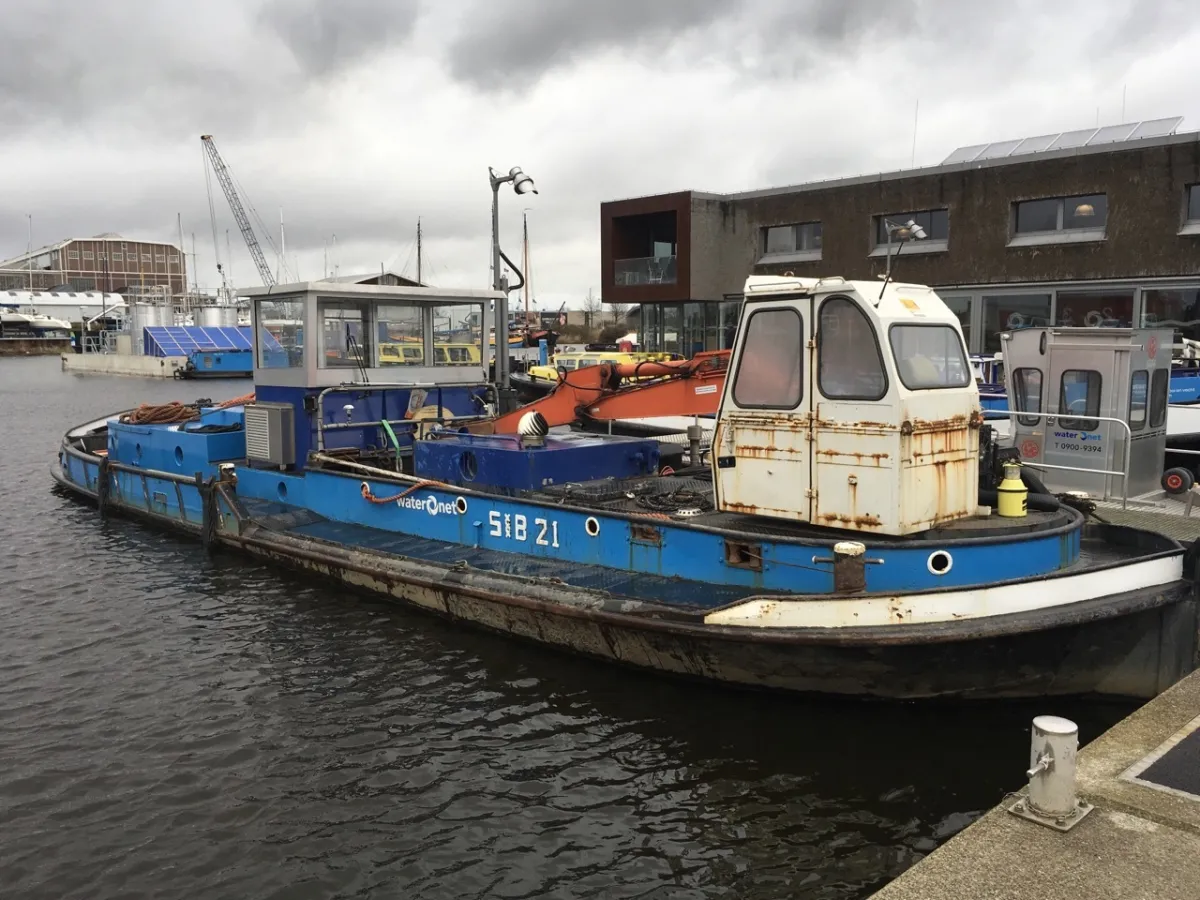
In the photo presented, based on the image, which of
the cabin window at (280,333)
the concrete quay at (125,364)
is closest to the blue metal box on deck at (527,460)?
the cabin window at (280,333)

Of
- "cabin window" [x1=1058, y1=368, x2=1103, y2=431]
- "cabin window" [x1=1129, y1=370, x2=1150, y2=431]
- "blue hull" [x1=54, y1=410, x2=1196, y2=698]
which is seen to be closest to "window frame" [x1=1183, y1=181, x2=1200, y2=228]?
"cabin window" [x1=1129, y1=370, x2=1150, y2=431]

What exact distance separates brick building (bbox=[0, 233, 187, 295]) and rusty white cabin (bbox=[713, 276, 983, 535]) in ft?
561

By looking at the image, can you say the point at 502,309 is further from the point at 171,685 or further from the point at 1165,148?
the point at 1165,148

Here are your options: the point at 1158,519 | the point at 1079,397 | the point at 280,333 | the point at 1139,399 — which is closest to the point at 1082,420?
the point at 1079,397

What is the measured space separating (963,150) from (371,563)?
2505 cm

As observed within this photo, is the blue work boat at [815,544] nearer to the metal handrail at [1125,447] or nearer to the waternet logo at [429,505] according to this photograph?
the waternet logo at [429,505]

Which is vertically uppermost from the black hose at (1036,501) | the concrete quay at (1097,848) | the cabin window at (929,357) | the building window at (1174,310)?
the building window at (1174,310)

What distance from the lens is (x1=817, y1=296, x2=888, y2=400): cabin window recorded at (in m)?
6.63

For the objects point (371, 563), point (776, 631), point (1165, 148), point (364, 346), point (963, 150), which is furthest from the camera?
point (963, 150)

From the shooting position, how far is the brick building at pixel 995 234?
23.2m

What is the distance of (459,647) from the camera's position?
876cm

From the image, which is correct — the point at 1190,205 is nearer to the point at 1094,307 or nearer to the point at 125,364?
the point at 1094,307

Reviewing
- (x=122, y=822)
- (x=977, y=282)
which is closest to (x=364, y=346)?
(x=122, y=822)

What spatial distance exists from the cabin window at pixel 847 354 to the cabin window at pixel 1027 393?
593cm
